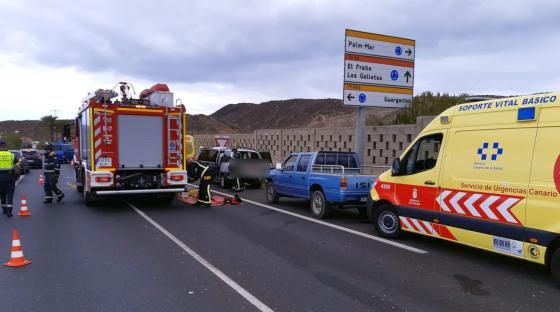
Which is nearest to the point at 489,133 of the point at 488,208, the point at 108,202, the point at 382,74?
the point at 488,208

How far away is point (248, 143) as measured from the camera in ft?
85.8

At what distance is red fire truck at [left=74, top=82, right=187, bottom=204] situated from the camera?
447 inches

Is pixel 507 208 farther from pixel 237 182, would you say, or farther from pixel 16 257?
pixel 237 182

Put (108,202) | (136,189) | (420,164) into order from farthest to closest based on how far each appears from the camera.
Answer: (108,202)
(136,189)
(420,164)

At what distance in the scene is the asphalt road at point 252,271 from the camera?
493 cm

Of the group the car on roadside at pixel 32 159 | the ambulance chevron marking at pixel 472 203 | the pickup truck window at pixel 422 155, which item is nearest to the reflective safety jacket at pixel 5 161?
the pickup truck window at pixel 422 155

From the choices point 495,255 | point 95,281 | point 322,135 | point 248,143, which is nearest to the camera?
point 95,281

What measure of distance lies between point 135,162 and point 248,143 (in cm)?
1454

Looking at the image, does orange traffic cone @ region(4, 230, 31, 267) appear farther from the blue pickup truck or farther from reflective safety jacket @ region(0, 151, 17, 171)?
the blue pickup truck

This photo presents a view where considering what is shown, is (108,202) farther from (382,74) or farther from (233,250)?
(382,74)

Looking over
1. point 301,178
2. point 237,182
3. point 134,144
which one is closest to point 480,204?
point 301,178

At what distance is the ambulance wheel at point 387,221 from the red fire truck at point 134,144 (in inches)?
226

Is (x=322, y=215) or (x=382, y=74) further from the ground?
(x=382, y=74)

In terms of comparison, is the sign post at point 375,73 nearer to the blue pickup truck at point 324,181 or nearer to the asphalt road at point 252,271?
the blue pickup truck at point 324,181
